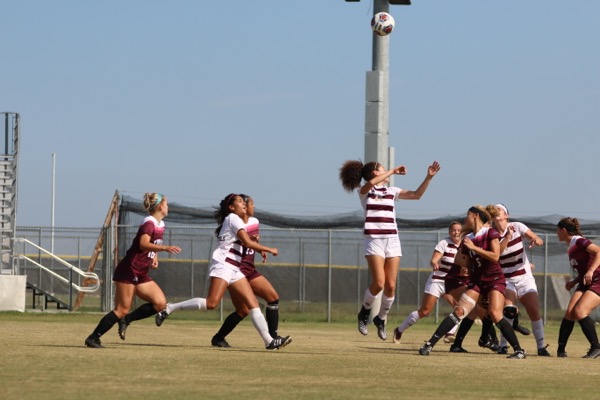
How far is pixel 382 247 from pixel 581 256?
2345 mm

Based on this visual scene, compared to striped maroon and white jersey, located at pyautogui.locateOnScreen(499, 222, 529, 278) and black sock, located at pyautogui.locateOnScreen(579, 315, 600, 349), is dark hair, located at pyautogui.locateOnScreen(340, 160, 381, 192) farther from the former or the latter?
black sock, located at pyautogui.locateOnScreen(579, 315, 600, 349)

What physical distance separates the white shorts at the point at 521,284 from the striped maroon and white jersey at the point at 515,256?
5cm

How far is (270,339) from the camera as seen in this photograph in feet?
44.7

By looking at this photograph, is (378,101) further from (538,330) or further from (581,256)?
(581,256)

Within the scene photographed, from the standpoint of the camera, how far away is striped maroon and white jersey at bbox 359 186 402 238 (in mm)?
15086

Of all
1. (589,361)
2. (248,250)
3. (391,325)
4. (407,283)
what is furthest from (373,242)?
(407,283)

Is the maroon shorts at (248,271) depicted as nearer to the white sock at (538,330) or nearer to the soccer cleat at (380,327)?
the soccer cleat at (380,327)

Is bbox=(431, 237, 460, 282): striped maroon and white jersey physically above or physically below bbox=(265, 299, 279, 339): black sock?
above

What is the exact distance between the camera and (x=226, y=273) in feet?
44.7

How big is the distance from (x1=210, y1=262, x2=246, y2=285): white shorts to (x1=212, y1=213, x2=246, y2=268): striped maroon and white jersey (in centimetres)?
5

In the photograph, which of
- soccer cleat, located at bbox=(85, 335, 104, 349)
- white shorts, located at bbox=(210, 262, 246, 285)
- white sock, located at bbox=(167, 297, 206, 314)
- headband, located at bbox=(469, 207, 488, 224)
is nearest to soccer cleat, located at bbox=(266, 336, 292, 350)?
white shorts, located at bbox=(210, 262, 246, 285)

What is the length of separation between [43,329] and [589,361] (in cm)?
865

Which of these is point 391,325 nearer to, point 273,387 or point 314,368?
point 314,368

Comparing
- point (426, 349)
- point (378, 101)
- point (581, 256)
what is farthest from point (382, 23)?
point (426, 349)
